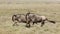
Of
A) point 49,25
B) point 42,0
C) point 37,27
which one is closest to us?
point 37,27

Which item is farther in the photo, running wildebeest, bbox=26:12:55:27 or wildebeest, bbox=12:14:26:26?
wildebeest, bbox=12:14:26:26

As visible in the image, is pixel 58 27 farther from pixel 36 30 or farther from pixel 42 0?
pixel 42 0

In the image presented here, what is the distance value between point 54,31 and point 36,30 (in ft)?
3.68

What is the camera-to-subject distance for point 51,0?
5056cm

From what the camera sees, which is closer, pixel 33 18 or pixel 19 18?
pixel 33 18

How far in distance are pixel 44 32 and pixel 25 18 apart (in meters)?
3.03

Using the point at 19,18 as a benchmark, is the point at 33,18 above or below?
above

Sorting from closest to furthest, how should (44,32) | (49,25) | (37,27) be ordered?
(44,32) < (37,27) < (49,25)

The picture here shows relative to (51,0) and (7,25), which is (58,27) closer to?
(7,25)

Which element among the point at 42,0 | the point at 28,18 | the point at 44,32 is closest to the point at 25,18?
the point at 28,18

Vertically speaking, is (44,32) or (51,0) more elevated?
(44,32)

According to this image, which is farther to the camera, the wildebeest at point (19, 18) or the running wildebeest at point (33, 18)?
the wildebeest at point (19, 18)

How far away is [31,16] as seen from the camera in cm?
1878

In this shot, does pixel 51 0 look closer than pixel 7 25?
No
